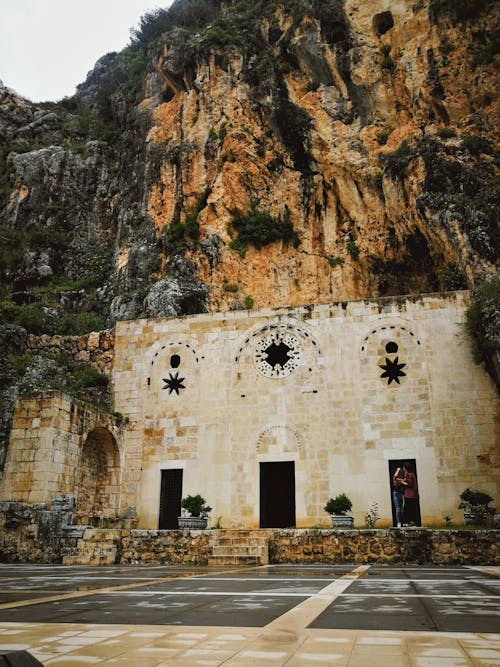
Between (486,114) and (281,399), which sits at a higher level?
(486,114)

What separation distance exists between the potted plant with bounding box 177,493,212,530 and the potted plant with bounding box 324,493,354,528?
3650mm

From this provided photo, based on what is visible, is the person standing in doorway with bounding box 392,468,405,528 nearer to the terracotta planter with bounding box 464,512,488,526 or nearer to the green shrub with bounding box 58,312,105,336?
the terracotta planter with bounding box 464,512,488,526

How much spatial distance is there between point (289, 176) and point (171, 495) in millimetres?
16584

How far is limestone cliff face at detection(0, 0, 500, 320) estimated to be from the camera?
22.8m

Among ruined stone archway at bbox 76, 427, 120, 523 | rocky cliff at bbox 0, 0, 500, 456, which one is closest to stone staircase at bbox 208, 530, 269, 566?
ruined stone archway at bbox 76, 427, 120, 523

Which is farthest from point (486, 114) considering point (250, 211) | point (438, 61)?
point (250, 211)

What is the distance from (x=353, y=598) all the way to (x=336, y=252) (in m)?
21.5

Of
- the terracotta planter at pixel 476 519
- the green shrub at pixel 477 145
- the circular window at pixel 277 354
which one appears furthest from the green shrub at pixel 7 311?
the green shrub at pixel 477 145

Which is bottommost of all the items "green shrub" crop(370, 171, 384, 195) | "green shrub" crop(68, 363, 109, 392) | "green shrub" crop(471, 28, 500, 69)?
"green shrub" crop(68, 363, 109, 392)

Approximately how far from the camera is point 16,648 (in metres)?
2.99

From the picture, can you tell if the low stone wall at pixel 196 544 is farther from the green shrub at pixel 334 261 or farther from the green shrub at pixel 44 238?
the green shrub at pixel 44 238

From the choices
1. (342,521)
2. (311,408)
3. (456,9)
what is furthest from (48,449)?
(456,9)

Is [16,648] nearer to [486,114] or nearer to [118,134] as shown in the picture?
[486,114]

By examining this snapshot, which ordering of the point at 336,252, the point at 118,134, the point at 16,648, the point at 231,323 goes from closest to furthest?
the point at 16,648, the point at 231,323, the point at 336,252, the point at 118,134
